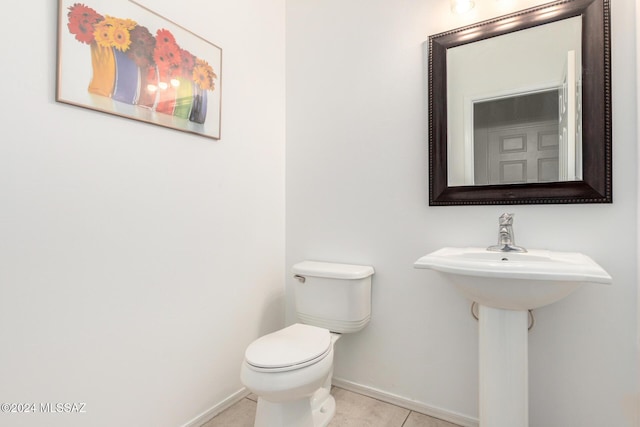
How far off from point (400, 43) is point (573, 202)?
1.09 meters

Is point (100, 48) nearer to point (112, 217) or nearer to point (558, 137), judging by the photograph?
point (112, 217)

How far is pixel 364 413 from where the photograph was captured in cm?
159

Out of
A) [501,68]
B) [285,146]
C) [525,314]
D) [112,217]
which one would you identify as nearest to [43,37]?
[112,217]

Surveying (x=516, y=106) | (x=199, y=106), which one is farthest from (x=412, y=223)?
(x=199, y=106)

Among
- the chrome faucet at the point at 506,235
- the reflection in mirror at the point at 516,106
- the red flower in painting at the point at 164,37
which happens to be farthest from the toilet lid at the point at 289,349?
the red flower in painting at the point at 164,37

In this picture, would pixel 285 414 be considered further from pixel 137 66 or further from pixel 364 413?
pixel 137 66

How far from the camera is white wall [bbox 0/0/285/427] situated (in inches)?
39.3

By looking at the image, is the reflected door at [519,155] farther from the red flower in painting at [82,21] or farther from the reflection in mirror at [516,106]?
the red flower in painting at [82,21]

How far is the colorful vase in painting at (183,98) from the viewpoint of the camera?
4.68ft

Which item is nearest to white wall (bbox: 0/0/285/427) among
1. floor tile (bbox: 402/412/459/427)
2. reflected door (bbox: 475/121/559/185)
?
floor tile (bbox: 402/412/459/427)

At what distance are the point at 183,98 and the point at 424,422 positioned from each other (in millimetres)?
1865

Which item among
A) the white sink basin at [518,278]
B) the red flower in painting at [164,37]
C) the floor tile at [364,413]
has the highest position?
the red flower in painting at [164,37]

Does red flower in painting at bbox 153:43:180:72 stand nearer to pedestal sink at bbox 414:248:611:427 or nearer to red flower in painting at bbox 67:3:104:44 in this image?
red flower in painting at bbox 67:3:104:44

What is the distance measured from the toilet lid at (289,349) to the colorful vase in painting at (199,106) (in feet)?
3.41
